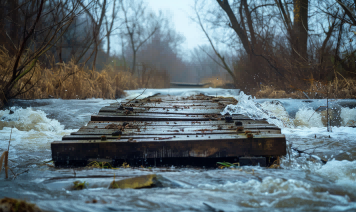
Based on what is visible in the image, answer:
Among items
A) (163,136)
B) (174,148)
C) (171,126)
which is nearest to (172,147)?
(174,148)

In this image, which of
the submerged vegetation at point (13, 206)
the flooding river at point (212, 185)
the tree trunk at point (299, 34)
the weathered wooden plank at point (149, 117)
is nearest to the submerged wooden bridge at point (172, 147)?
the flooding river at point (212, 185)

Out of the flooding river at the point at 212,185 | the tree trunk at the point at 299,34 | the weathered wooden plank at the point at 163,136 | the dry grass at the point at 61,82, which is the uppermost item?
the tree trunk at the point at 299,34

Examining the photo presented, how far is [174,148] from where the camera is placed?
243 cm

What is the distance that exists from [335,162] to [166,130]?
5.36ft

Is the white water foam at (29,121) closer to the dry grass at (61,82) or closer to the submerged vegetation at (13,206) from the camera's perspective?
the dry grass at (61,82)

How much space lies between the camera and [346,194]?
1.83 m

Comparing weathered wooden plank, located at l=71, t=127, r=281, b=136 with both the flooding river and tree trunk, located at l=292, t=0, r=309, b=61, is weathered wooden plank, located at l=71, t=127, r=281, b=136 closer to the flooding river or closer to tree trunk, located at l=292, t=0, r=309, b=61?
the flooding river

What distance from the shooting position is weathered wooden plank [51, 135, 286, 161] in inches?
95.7

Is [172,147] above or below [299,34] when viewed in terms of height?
below

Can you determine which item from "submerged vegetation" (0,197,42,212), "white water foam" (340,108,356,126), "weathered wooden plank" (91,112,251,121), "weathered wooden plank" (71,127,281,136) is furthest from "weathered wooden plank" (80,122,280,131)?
"white water foam" (340,108,356,126)

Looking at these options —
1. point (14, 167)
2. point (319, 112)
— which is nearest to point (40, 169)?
point (14, 167)

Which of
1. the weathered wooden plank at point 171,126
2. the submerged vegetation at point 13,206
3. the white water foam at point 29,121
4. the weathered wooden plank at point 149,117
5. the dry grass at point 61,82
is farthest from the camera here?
the dry grass at point 61,82

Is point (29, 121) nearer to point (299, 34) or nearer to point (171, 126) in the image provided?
point (171, 126)

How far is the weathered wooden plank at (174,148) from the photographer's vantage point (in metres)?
2.43
